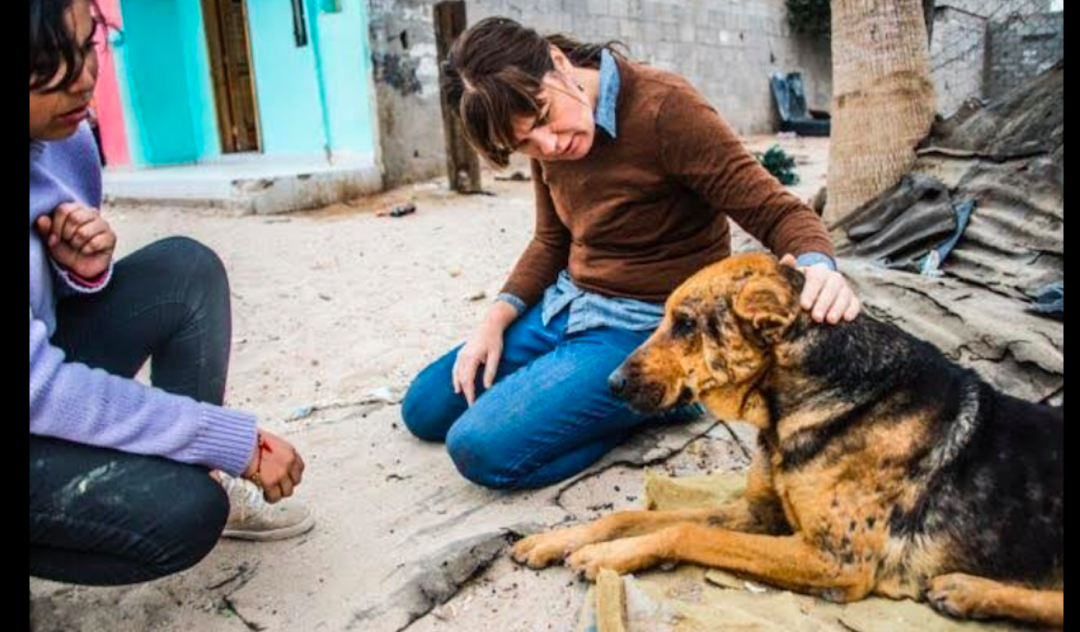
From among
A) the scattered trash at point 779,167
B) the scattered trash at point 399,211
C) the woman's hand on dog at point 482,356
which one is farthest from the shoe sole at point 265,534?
the scattered trash at point 779,167

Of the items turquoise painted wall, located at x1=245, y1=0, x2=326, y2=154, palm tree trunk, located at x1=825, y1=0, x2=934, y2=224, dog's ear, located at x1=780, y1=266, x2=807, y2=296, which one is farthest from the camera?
turquoise painted wall, located at x1=245, y1=0, x2=326, y2=154

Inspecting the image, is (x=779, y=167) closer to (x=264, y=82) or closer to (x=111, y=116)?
(x=264, y=82)

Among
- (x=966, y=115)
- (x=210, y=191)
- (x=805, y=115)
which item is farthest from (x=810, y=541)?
(x=805, y=115)

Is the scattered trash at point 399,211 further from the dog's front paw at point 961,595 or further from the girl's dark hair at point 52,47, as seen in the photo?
the dog's front paw at point 961,595

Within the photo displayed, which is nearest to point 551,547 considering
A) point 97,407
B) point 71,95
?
point 97,407

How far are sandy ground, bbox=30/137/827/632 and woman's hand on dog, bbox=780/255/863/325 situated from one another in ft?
3.80

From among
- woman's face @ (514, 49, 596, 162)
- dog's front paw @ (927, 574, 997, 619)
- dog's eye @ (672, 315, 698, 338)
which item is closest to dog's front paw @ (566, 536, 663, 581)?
dog's eye @ (672, 315, 698, 338)

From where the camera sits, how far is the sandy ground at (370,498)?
272cm

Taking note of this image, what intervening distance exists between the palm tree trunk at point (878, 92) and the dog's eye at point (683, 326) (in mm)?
4171

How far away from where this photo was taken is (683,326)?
2.69 m

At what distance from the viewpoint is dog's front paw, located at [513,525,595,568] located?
2.85 meters

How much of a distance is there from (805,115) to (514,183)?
35.2ft

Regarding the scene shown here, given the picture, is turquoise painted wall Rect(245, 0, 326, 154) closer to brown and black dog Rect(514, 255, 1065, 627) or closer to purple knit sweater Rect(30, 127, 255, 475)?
purple knit sweater Rect(30, 127, 255, 475)

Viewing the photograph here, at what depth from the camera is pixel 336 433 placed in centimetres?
429
